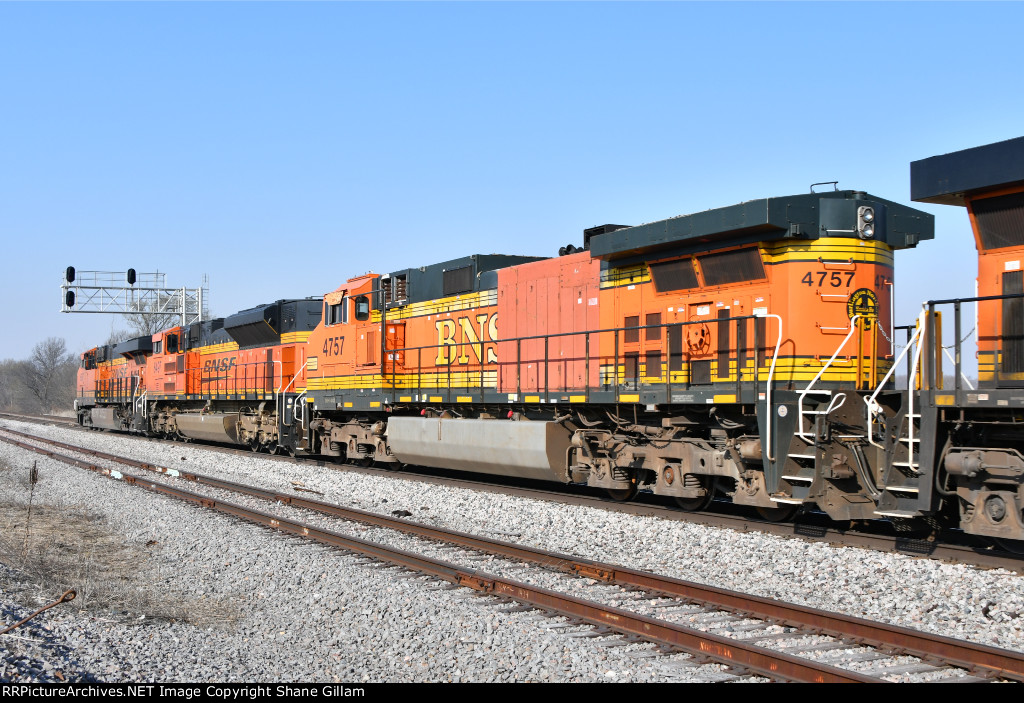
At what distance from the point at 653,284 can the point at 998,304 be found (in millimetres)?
4465

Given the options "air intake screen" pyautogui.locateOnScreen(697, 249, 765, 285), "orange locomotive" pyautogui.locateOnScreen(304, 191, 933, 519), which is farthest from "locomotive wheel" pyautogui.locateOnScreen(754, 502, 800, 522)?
"air intake screen" pyautogui.locateOnScreen(697, 249, 765, 285)

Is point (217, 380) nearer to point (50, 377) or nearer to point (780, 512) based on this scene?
point (780, 512)

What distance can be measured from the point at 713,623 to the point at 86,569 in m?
5.84

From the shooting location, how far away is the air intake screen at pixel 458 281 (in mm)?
15438

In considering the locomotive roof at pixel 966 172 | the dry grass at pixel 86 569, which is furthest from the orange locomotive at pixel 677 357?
the dry grass at pixel 86 569

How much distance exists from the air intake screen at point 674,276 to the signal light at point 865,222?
6.85 ft

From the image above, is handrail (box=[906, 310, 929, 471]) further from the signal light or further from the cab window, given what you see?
the cab window

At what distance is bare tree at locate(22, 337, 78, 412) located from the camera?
3446 inches

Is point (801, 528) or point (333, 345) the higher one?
point (333, 345)

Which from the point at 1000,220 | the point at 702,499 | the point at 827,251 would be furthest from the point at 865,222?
the point at 702,499

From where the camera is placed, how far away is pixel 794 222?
991 cm

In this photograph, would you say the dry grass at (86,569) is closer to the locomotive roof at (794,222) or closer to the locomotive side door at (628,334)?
the locomotive side door at (628,334)

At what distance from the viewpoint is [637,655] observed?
18.1 feet

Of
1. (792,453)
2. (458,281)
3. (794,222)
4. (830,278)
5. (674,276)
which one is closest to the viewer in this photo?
(792,453)
